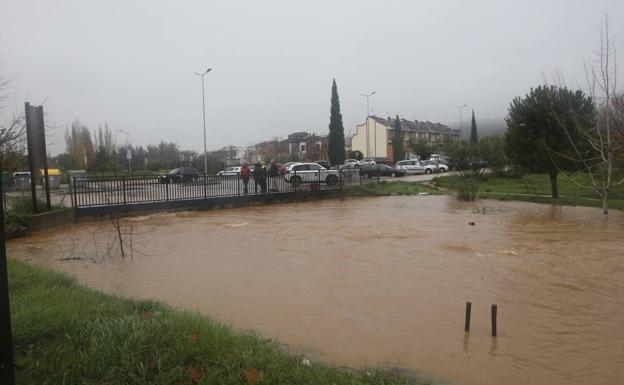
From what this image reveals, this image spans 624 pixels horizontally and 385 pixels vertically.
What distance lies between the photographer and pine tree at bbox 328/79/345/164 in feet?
197

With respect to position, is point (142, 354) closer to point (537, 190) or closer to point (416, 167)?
point (537, 190)

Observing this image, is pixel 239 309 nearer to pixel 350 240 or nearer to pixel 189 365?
pixel 189 365

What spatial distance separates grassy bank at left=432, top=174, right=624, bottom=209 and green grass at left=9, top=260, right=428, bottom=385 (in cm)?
1485

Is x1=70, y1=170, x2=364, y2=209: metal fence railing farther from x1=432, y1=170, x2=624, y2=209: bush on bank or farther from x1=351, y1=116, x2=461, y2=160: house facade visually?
x1=351, y1=116, x2=461, y2=160: house facade

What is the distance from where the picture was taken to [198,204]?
21953 millimetres

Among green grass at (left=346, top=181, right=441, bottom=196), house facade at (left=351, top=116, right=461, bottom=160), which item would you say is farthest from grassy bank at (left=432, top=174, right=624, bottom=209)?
house facade at (left=351, top=116, right=461, bottom=160)

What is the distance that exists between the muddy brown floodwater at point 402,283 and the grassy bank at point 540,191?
461 centimetres

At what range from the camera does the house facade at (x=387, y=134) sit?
302 feet

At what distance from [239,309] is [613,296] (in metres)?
6.05

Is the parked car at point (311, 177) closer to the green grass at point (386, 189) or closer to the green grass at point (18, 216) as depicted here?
the green grass at point (386, 189)

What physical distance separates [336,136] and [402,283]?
5213 centimetres

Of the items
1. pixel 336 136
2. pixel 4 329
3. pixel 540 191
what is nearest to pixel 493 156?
pixel 540 191

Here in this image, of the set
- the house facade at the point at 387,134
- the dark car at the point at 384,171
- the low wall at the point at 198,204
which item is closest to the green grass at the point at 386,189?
the low wall at the point at 198,204

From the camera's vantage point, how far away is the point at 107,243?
13461mm
